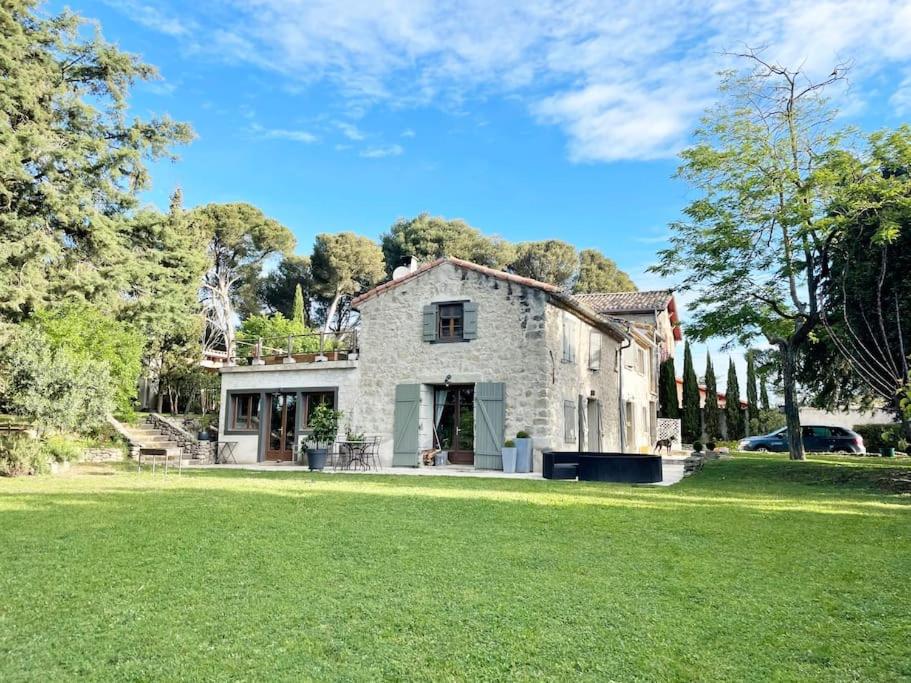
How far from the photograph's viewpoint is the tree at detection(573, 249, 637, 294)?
128 feet

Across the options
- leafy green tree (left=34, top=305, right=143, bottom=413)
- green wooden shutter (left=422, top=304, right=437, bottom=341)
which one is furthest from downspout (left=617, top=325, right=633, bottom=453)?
leafy green tree (left=34, top=305, right=143, bottom=413)

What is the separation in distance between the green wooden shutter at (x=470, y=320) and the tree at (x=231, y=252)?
67.8 ft

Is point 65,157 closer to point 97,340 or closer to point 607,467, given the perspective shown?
point 97,340

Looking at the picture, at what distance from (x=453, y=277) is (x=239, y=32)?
7473 mm

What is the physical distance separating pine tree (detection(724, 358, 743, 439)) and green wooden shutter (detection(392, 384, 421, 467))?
73.0 feet

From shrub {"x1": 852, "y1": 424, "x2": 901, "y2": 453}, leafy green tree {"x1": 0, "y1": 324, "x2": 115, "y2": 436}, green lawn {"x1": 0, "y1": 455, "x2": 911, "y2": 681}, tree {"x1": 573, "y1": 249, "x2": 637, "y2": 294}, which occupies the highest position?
tree {"x1": 573, "y1": 249, "x2": 637, "y2": 294}

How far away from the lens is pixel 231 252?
3631cm

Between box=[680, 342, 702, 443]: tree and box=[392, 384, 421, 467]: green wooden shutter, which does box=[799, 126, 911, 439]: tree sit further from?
box=[680, 342, 702, 443]: tree

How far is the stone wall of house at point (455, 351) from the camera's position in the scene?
Answer: 15.3 meters

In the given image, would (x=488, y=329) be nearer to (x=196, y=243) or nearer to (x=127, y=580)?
(x=127, y=580)

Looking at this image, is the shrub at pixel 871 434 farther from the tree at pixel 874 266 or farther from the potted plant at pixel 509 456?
the potted plant at pixel 509 456

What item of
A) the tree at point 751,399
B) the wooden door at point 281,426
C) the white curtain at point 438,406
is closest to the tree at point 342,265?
the wooden door at point 281,426

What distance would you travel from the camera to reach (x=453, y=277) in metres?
16.5

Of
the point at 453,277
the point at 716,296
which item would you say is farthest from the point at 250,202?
the point at 716,296
